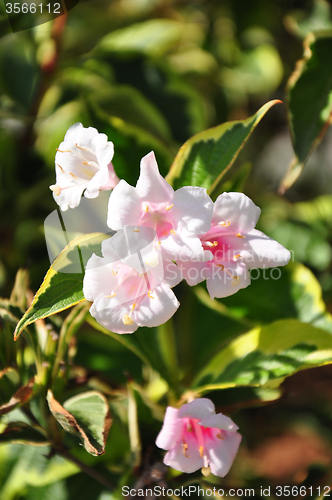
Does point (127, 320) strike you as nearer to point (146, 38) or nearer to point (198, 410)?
point (198, 410)

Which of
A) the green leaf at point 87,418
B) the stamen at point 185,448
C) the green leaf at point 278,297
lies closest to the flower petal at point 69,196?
the green leaf at point 87,418

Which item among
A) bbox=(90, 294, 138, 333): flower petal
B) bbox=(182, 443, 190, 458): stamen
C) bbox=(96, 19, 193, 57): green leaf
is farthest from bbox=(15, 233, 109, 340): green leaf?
bbox=(96, 19, 193, 57): green leaf

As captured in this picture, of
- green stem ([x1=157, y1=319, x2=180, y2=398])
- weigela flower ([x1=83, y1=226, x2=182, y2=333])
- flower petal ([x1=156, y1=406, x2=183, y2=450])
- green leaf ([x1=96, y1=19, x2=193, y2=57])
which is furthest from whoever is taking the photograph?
green leaf ([x1=96, y1=19, x2=193, y2=57])

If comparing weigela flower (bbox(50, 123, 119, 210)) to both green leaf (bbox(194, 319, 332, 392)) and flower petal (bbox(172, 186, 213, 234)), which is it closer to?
flower petal (bbox(172, 186, 213, 234))

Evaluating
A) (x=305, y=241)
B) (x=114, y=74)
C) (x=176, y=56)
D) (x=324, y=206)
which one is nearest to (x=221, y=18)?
(x=176, y=56)

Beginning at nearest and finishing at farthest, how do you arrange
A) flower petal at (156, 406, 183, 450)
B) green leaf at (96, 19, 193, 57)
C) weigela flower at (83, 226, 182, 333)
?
1. weigela flower at (83, 226, 182, 333)
2. flower petal at (156, 406, 183, 450)
3. green leaf at (96, 19, 193, 57)

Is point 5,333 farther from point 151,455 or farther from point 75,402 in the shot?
point 151,455

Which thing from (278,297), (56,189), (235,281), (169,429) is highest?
(56,189)

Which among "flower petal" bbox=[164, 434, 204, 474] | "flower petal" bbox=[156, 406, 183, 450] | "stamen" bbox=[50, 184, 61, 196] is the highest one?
"stamen" bbox=[50, 184, 61, 196]

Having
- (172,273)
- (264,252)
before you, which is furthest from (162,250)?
(264,252)
